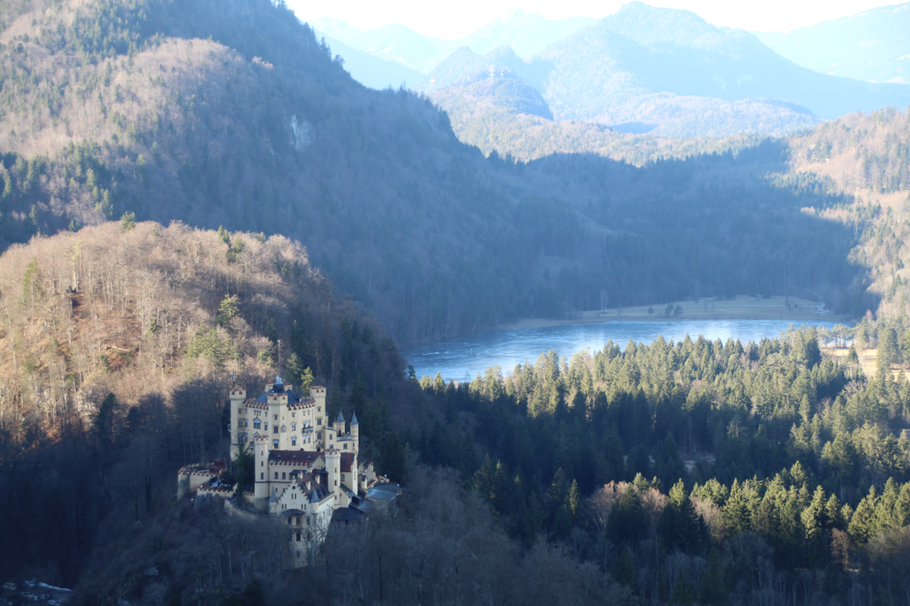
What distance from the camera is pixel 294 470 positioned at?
144 ft

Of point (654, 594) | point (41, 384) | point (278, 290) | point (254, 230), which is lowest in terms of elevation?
point (654, 594)

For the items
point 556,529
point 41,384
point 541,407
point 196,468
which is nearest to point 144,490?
point 196,468

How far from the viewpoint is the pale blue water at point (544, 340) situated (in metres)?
126

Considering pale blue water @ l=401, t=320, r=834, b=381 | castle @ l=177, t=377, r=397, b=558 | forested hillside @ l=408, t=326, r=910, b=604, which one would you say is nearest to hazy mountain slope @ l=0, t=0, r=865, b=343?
pale blue water @ l=401, t=320, r=834, b=381

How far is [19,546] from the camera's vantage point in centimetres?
5225

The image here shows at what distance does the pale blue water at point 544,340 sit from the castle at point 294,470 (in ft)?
207

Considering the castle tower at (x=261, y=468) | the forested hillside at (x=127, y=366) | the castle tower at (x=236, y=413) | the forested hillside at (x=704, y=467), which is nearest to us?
the castle tower at (x=261, y=468)

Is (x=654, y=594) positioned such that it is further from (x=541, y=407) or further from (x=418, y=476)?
(x=541, y=407)

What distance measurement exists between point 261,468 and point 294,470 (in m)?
1.81

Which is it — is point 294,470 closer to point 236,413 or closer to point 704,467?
point 236,413

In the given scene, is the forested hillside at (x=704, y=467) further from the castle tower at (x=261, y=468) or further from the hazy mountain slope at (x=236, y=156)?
the hazy mountain slope at (x=236, y=156)

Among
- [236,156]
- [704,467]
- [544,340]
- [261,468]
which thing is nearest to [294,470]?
[261,468]

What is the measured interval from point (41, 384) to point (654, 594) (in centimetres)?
4249

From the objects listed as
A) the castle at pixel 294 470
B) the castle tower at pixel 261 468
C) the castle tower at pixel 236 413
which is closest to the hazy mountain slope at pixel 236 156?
the castle tower at pixel 236 413
